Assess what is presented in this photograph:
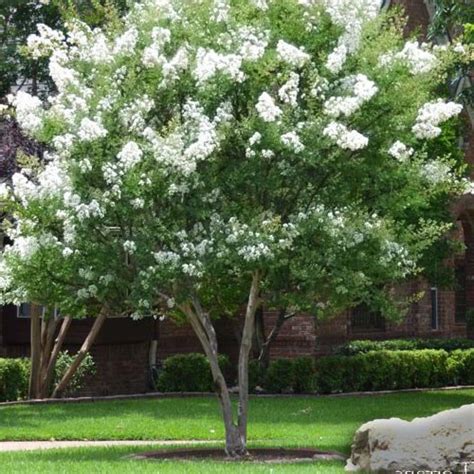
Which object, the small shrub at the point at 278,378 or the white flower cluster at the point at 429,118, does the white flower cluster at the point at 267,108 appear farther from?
the small shrub at the point at 278,378

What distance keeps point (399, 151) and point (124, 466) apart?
174 inches

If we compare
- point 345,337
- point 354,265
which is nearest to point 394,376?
point 345,337

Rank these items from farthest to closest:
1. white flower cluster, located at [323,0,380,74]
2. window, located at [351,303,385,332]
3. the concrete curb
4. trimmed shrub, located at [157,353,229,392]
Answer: window, located at [351,303,385,332], trimmed shrub, located at [157,353,229,392], the concrete curb, white flower cluster, located at [323,0,380,74]

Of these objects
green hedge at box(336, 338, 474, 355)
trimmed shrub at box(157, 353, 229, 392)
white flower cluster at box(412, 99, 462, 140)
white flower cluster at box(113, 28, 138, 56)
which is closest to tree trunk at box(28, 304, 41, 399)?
trimmed shrub at box(157, 353, 229, 392)

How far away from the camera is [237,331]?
26.9 m

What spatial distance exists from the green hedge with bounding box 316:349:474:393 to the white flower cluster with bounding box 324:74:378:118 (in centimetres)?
1163

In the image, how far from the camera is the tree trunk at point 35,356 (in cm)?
2277

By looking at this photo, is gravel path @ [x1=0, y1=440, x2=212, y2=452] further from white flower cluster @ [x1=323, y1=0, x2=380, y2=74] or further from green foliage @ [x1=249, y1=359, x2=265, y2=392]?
green foliage @ [x1=249, y1=359, x2=265, y2=392]

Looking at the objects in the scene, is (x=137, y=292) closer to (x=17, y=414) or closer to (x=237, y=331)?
(x=17, y=414)

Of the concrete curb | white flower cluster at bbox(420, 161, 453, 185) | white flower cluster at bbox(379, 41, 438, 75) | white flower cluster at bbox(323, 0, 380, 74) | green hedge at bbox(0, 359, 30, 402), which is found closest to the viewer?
white flower cluster at bbox(323, 0, 380, 74)

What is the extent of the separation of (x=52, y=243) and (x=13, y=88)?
11.4 meters

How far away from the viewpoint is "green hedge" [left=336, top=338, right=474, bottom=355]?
26359mm

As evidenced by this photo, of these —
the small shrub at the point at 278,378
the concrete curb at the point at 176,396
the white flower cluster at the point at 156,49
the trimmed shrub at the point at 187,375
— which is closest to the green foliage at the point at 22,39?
the trimmed shrub at the point at 187,375

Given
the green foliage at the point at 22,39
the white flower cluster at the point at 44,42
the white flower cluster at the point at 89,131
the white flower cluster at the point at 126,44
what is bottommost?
the white flower cluster at the point at 89,131
